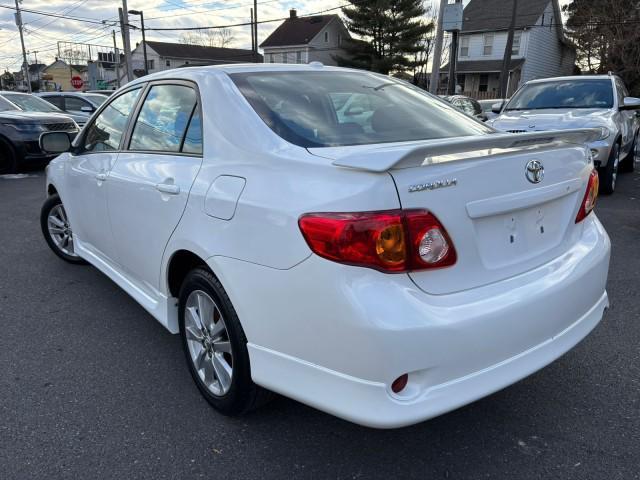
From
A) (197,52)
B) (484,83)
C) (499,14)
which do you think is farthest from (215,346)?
(197,52)

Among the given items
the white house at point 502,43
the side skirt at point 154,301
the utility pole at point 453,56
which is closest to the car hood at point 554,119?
the side skirt at point 154,301

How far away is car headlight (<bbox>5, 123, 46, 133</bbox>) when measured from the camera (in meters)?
9.85

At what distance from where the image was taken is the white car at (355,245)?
1763mm

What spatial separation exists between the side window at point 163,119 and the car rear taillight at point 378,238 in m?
1.27

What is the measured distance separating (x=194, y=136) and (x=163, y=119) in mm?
467

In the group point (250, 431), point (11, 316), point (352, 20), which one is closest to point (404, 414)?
point (250, 431)

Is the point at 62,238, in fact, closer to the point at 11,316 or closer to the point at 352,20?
the point at 11,316

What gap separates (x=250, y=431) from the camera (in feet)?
7.95

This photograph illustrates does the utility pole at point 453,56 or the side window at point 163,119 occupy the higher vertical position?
the utility pole at point 453,56

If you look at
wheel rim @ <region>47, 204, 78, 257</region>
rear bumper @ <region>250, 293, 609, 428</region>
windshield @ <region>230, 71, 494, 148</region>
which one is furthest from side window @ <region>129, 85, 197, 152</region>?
wheel rim @ <region>47, 204, 78, 257</region>

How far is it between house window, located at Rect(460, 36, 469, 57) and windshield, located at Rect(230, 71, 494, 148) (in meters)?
41.7

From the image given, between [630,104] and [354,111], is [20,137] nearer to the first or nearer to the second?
[354,111]

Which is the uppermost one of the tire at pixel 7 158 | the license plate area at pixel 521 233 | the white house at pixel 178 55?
the white house at pixel 178 55

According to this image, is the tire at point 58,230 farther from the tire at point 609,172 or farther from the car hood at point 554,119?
the tire at point 609,172
